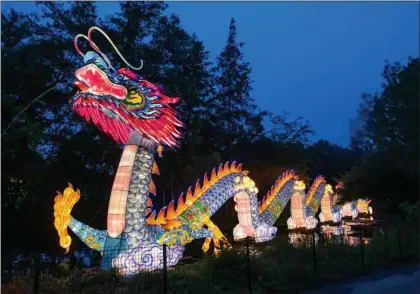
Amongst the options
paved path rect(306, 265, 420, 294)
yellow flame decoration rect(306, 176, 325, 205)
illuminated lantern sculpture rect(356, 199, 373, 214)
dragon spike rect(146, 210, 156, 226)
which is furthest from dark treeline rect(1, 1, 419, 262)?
illuminated lantern sculpture rect(356, 199, 373, 214)

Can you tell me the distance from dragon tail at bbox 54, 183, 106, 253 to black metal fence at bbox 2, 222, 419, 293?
557 mm

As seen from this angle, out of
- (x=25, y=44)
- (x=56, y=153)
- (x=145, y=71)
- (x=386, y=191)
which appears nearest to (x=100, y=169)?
(x=56, y=153)

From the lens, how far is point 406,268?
10344 millimetres

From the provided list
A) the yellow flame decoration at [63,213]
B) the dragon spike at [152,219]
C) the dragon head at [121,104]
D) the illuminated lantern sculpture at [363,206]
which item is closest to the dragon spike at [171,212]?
the dragon spike at [152,219]

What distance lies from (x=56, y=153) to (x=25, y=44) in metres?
3.78

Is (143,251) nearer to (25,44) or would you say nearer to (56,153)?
(56,153)

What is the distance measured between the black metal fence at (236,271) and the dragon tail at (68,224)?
56 centimetres

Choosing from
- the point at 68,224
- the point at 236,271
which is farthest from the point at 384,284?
the point at 68,224

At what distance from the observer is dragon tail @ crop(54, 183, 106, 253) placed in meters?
8.14

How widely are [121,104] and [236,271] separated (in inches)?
158

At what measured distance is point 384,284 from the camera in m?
8.62

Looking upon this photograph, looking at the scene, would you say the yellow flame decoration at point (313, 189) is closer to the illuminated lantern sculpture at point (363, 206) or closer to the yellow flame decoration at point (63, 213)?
the illuminated lantern sculpture at point (363, 206)

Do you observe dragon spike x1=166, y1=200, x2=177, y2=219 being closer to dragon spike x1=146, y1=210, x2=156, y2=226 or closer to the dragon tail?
dragon spike x1=146, y1=210, x2=156, y2=226

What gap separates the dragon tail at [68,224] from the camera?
8141 mm
